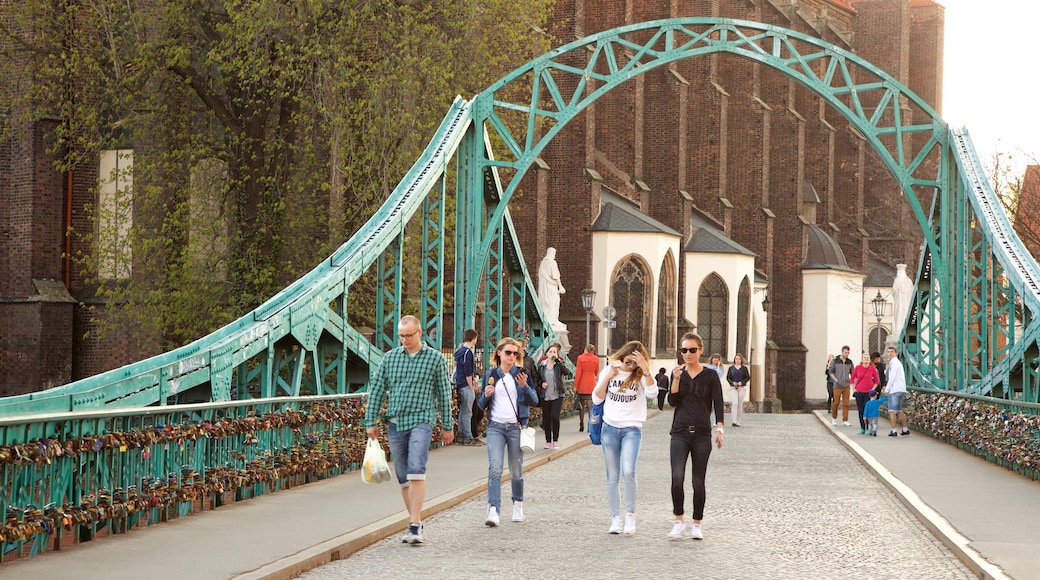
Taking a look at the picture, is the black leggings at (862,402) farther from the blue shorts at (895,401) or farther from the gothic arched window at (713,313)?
the gothic arched window at (713,313)

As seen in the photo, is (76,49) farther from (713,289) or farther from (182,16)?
(713,289)

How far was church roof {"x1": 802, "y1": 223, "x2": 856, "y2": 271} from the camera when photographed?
57594 millimetres

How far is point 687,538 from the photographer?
10844 millimetres

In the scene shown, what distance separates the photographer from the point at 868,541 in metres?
10.9

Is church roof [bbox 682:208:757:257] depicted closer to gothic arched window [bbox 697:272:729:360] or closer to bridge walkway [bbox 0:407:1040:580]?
gothic arched window [bbox 697:272:729:360]

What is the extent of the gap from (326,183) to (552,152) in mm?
19208

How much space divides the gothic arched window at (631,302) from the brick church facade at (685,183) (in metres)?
0.83

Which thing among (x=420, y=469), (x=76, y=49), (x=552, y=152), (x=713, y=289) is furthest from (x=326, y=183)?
(x=713, y=289)

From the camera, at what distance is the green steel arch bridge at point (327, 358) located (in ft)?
32.2

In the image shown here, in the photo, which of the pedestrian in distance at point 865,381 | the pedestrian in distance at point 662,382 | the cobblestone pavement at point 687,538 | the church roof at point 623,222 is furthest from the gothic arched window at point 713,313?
the cobblestone pavement at point 687,538

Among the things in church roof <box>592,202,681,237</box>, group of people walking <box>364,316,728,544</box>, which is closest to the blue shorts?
group of people walking <box>364,316,728,544</box>

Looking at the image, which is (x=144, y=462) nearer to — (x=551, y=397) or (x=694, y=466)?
(x=694, y=466)

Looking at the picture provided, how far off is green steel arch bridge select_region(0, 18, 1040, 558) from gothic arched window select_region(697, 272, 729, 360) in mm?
19115

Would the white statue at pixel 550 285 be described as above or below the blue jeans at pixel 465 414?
above
